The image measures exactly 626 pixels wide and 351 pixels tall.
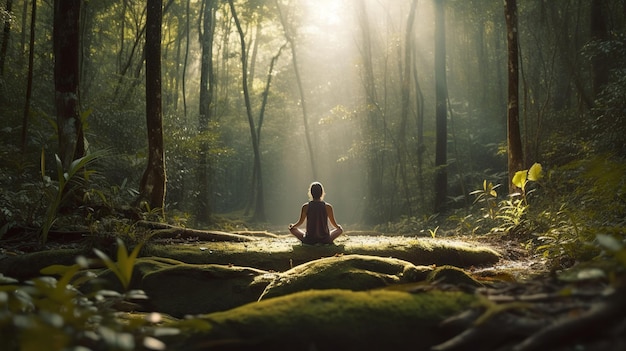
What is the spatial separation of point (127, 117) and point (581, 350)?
14750 mm

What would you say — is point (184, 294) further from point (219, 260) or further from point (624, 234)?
point (624, 234)

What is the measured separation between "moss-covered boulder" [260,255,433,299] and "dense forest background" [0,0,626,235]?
11.6ft

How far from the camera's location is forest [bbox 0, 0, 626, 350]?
6160 mm

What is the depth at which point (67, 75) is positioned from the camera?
7.86 metres

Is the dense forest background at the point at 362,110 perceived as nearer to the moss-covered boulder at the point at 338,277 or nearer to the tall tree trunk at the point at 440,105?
the tall tree trunk at the point at 440,105

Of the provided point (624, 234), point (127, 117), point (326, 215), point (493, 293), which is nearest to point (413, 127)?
point (127, 117)

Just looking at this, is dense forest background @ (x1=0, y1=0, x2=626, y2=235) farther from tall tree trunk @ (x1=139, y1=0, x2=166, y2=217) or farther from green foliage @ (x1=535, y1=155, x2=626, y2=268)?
tall tree trunk @ (x1=139, y1=0, x2=166, y2=217)

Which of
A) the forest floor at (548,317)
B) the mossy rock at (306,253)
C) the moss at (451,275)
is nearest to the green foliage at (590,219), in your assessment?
the mossy rock at (306,253)

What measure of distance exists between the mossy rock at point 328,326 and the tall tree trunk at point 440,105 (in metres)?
14.1

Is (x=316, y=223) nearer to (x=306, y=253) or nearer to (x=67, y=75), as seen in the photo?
(x=306, y=253)

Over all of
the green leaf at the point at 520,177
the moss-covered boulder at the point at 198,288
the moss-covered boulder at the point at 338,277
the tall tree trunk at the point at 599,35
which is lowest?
the moss-covered boulder at the point at 198,288

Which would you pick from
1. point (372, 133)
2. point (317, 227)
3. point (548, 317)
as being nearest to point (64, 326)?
point (548, 317)

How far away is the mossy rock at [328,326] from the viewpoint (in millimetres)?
2404

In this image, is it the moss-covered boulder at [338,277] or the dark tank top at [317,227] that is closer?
the moss-covered boulder at [338,277]
